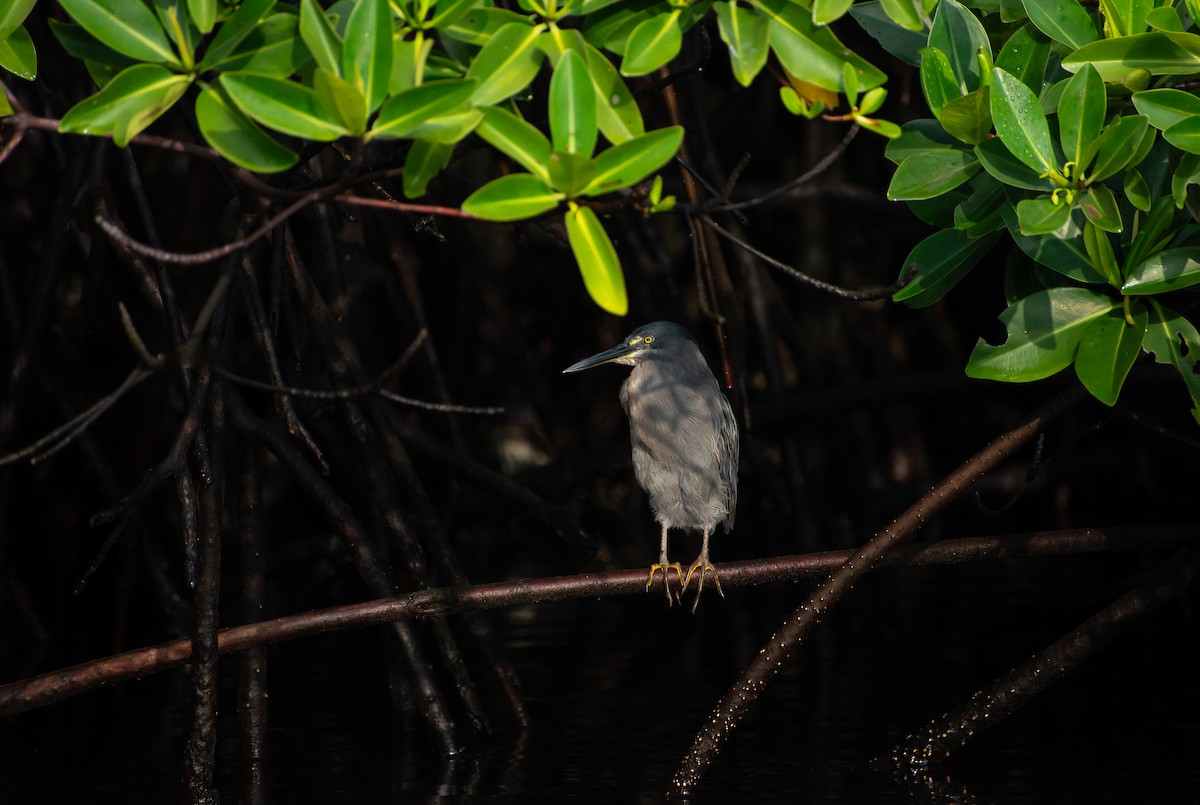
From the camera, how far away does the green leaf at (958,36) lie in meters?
2.17

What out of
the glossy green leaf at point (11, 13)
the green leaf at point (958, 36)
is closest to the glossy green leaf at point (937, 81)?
the green leaf at point (958, 36)

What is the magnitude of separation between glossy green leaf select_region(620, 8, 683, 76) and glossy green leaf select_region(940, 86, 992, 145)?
0.51 m

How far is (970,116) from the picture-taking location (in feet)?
6.98

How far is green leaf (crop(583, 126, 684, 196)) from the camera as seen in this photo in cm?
169

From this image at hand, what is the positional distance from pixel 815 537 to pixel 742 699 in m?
1.92

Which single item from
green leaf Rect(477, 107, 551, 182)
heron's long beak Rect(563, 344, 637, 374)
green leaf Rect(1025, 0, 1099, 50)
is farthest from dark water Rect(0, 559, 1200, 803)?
green leaf Rect(477, 107, 551, 182)

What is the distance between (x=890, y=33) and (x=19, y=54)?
135 centimetres

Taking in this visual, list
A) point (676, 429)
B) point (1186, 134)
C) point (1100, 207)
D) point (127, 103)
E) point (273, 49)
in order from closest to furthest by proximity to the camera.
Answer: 1. point (127, 103)
2. point (273, 49)
3. point (1186, 134)
4. point (1100, 207)
5. point (676, 429)

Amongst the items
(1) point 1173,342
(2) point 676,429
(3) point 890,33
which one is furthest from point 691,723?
(3) point 890,33

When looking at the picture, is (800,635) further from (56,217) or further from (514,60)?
(56,217)

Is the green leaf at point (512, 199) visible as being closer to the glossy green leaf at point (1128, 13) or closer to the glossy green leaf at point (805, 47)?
the glossy green leaf at point (805, 47)

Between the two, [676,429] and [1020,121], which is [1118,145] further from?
[676,429]

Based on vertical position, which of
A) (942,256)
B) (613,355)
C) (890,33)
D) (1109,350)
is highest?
(613,355)

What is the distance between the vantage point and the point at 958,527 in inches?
251
